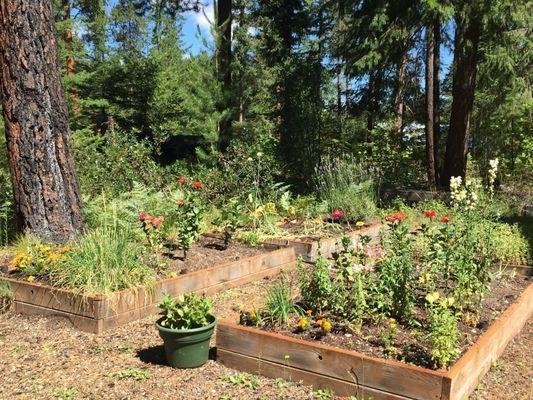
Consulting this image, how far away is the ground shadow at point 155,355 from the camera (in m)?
3.49

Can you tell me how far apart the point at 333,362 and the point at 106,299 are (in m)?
1.96

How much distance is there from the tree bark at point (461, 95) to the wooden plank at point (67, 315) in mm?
8046

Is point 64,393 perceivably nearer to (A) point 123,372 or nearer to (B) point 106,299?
(A) point 123,372

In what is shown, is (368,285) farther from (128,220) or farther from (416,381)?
(128,220)

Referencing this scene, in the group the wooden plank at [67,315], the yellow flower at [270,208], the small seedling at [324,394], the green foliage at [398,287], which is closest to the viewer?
the small seedling at [324,394]

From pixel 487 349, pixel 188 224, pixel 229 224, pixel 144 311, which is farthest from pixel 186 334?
pixel 229 224

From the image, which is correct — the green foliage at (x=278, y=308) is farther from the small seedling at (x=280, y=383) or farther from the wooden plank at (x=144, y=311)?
the wooden plank at (x=144, y=311)

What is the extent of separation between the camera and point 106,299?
3.96m

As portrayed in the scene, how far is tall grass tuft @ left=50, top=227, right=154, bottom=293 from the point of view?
4102mm

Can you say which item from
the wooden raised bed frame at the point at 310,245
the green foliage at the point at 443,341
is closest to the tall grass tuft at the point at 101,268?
the wooden raised bed frame at the point at 310,245

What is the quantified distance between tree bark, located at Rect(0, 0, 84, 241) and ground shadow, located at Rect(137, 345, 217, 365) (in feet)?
6.80

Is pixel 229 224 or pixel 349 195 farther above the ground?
pixel 349 195

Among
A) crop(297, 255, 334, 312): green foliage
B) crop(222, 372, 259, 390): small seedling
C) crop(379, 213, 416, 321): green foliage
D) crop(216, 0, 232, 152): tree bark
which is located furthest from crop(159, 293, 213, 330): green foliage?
crop(216, 0, 232, 152): tree bark

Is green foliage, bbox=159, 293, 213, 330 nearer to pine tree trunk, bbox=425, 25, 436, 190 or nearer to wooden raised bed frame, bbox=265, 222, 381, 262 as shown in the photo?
wooden raised bed frame, bbox=265, 222, 381, 262
